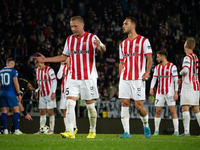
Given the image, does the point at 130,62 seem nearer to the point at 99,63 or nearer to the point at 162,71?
the point at 162,71

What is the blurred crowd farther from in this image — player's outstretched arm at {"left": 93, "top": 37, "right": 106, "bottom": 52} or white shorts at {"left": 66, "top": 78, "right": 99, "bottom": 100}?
player's outstretched arm at {"left": 93, "top": 37, "right": 106, "bottom": 52}

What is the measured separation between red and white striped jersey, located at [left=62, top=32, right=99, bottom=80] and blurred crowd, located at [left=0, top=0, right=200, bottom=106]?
19.4ft

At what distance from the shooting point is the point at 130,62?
6.06 m

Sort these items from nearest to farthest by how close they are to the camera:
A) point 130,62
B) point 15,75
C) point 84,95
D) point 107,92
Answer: point 84,95 < point 130,62 < point 15,75 < point 107,92

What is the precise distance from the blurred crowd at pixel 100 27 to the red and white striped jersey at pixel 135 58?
5.46 metres

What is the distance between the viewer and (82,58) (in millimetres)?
5598

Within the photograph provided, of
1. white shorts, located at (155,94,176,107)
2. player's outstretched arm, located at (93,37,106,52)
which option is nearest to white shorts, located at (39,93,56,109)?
white shorts, located at (155,94,176,107)

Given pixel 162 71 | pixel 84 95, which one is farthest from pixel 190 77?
pixel 84 95

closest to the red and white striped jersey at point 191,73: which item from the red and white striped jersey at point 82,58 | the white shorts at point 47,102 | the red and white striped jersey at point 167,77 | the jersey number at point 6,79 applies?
A: the red and white striped jersey at point 167,77

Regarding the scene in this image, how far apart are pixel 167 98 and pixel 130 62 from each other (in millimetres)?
3172

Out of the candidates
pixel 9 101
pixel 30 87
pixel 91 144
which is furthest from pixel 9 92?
pixel 91 144

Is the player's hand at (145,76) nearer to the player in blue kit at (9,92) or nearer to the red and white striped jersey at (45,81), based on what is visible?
the player in blue kit at (9,92)

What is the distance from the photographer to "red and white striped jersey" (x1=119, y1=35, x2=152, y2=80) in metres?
5.98

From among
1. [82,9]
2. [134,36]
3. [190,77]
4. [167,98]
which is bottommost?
[167,98]
